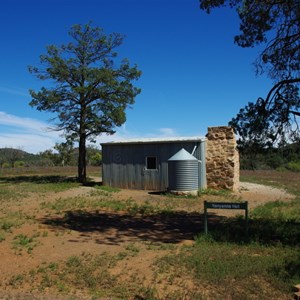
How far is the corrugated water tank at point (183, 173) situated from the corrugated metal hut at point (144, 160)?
1297 millimetres

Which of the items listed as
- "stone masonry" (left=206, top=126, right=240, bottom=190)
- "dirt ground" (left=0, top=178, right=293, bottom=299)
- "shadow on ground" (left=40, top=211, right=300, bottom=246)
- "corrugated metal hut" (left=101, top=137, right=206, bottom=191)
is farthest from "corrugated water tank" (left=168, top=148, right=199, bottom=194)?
"shadow on ground" (left=40, top=211, right=300, bottom=246)

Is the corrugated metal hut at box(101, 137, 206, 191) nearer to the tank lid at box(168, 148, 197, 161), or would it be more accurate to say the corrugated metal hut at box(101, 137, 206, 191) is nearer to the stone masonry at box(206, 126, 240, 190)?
the stone masonry at box(206, 126, 240, 190)

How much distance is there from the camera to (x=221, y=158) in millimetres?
23703

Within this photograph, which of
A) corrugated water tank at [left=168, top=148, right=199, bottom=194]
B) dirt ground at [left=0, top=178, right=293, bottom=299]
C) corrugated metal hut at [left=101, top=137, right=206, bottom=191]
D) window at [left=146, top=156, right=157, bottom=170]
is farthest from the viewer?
window at [left=146, top=156, right=157, bottom=170]

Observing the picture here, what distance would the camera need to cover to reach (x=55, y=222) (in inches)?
507

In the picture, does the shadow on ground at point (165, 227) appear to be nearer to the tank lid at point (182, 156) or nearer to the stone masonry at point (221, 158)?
the tank lid at point (182, 156)

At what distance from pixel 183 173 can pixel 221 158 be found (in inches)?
133

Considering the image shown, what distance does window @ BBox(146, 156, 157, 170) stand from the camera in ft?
80.2

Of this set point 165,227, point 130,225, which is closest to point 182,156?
point 130,225

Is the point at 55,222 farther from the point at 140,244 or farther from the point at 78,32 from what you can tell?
the point at 78,32

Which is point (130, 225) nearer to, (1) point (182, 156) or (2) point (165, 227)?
(2) point (165, 227)

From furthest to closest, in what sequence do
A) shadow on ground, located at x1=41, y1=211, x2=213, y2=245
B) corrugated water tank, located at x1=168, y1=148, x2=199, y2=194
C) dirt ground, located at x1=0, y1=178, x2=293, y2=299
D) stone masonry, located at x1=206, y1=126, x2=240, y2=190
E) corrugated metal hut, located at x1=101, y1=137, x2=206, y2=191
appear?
stone masonry, located at x1=206, y1=126, x2=240, y2=190
corrugated metal hut, located at x1=101, y1=137, x2=206, y2=191
corrugated water tank, located at x1=168, y1=148, x2=199, y2=194
shadow on ground, located at x1=41, y1=211, x2=213, y2=245
dirt ground, located at x1=0, y1=178, x2=293, y2=299

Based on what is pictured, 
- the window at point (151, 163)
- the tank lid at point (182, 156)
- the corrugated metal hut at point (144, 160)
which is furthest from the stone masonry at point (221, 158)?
the window at point (151, 163)

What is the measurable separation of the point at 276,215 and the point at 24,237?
868 centimetres
